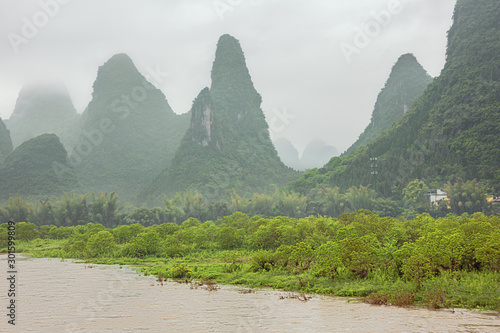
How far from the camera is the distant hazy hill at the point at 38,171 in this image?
7900 cm

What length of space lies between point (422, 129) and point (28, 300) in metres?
60.8

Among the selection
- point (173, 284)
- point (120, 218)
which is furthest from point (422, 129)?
point (173, 284)

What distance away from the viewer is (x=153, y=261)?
21.3 m

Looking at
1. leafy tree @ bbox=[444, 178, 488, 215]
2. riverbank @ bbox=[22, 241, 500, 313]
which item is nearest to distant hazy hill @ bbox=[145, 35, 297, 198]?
leafy tree @ bbox=[444, 178, 488, 215]

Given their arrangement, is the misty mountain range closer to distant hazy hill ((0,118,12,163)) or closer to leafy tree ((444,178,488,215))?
distant hazy hill ((0,118,12,163))

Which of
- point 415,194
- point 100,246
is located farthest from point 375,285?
point 415,194

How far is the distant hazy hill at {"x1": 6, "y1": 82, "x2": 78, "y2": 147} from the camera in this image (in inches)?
5659

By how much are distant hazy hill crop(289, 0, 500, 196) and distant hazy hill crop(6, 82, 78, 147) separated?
345 ft

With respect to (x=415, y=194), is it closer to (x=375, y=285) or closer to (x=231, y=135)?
(x=375, y=285)

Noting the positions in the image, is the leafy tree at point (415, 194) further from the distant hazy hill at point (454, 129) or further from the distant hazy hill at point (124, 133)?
the distant hazy hill at point (124, 133)

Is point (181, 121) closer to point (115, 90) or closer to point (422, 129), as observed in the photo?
point (115, 90)

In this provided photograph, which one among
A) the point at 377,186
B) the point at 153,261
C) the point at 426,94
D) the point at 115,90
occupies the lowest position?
the point at 153,261

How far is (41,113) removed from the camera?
152 meters

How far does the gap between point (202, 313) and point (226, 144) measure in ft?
307
